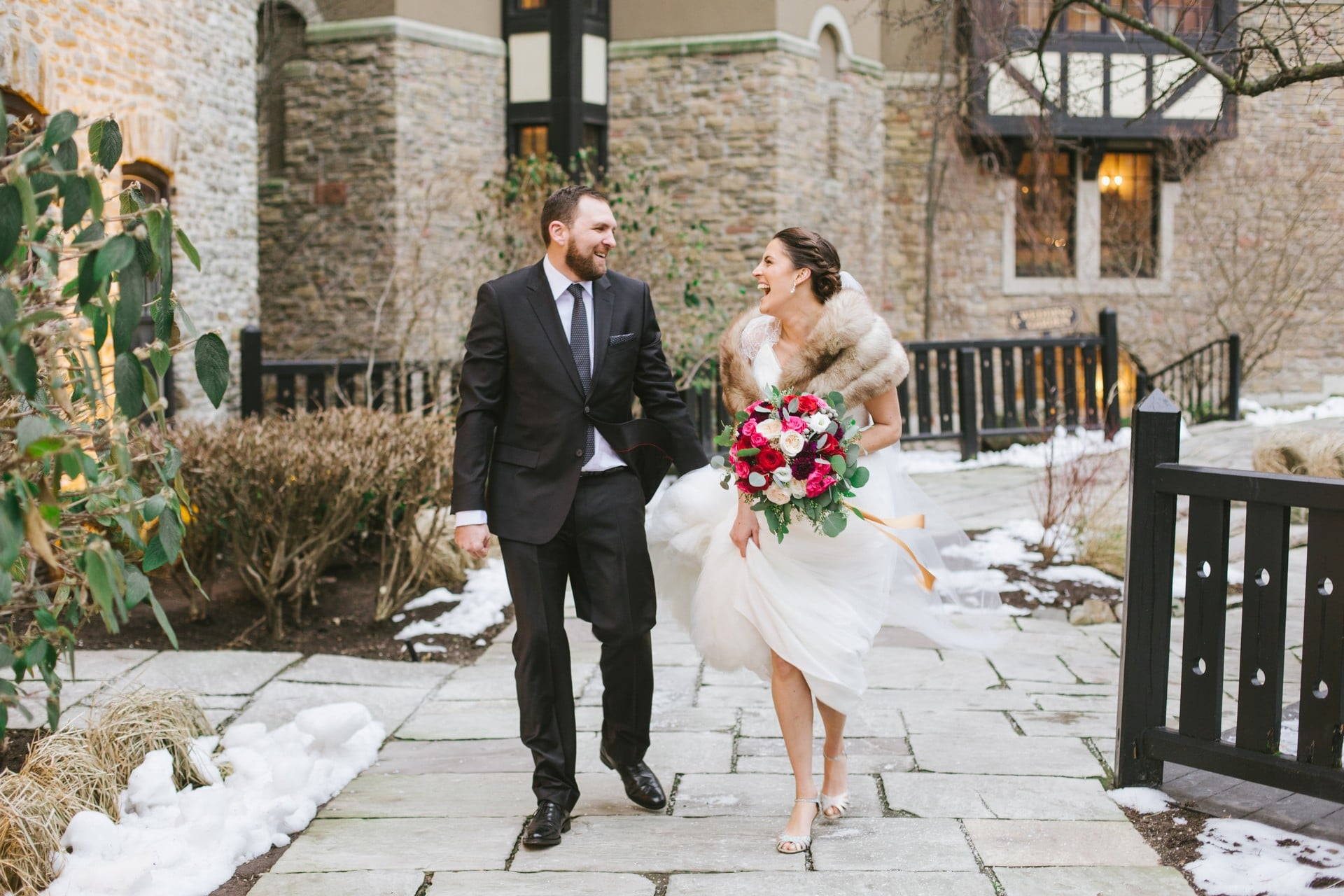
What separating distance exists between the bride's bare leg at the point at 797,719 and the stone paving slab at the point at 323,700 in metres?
1.77

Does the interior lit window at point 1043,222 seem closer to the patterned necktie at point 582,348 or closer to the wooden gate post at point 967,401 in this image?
the wooden gate post at point 967,401

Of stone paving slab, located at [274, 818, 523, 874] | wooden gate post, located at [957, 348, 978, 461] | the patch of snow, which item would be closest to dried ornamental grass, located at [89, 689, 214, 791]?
stone paving slab, located at [274, 818, 523, 874]

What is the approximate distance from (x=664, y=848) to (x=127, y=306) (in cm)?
203

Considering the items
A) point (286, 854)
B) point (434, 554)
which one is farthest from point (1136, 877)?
point (434, 554)

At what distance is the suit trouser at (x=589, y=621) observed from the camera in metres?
3.66

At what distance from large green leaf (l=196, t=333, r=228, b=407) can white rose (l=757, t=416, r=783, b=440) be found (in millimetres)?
1376

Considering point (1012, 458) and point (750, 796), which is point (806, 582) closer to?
point (750, 796)

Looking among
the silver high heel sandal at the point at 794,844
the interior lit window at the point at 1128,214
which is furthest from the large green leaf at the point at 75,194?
the interior lit window at the point at 1128,214

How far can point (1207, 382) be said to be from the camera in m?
18.1

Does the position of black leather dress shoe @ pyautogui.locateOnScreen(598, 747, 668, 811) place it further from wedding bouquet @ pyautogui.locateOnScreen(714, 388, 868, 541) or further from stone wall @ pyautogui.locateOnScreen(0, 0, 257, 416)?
stone wall @ pyautogui.locateOnScreen(0, 0, 257, 416)

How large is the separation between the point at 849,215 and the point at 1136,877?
1546 cm

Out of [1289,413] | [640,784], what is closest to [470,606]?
[640,784]

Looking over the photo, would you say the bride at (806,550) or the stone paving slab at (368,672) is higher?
the bride at (806,550)

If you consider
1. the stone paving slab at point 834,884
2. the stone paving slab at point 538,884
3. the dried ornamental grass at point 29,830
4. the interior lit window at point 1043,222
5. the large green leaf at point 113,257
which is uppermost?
the interior lit window at point 1043,222
